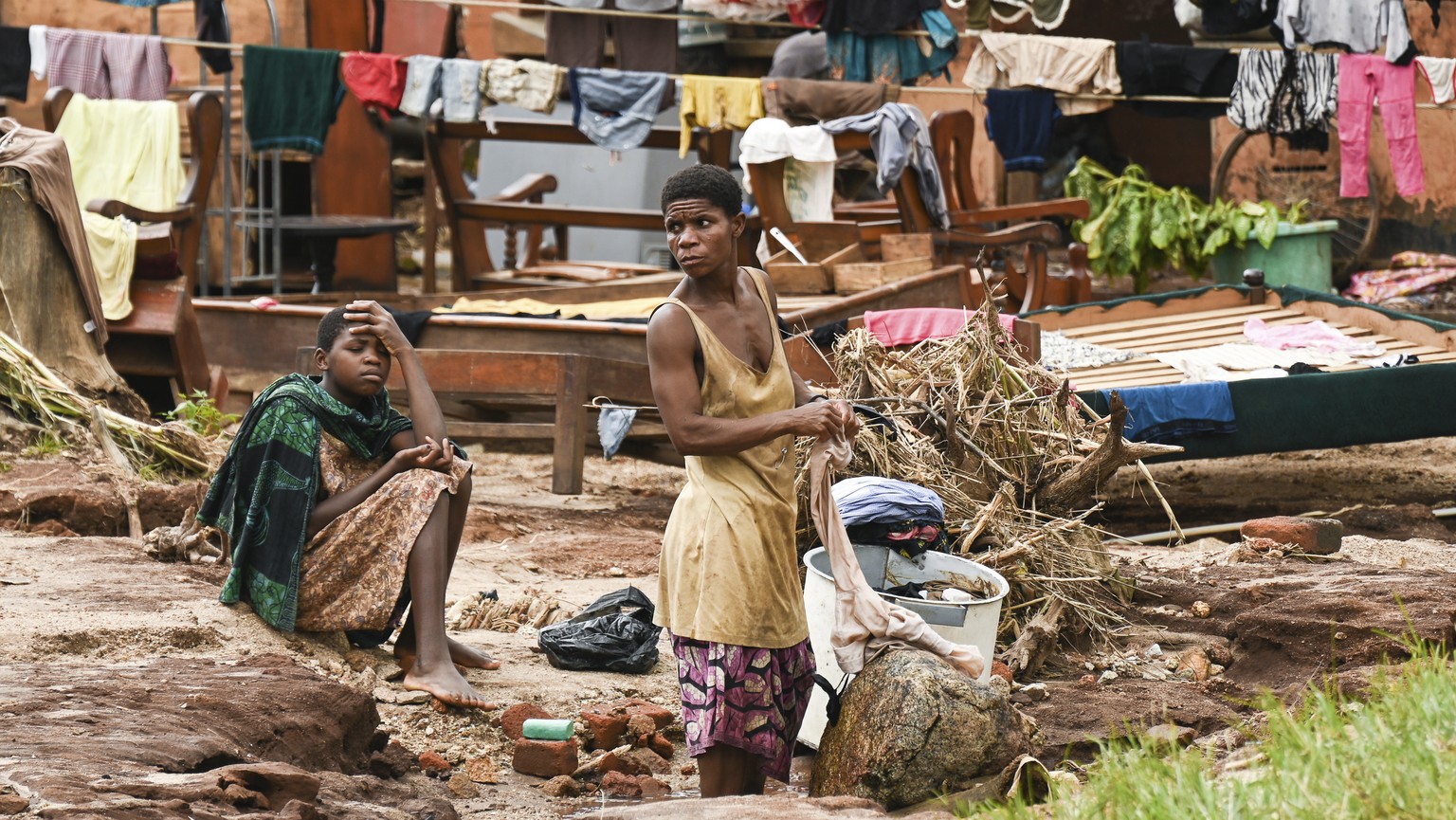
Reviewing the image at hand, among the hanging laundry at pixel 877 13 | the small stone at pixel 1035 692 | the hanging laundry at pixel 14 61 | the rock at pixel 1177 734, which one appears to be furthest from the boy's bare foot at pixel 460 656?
the hanging laundry at pixel 877 13

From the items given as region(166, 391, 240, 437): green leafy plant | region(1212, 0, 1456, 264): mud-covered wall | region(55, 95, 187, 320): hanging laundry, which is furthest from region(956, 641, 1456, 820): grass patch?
Answer: region(1212, 0, 1456, 264): mud-covered wall

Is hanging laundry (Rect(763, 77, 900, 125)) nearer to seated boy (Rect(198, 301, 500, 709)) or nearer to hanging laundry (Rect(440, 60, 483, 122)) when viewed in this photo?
hanging laundry (Rect(440, 60, 483, 122))

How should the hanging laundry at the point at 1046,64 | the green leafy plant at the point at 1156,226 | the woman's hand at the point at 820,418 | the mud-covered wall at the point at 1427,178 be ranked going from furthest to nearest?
1. the mud-covered wall at the point at 1427,178
2. the green leafy plant at the point at 1156,226
3. the hanging laundry at the point at 1046,64
4. the woman's hand at the point at 820,418

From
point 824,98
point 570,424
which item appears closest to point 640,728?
point 570,424

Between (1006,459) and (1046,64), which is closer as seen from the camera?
(1006,459)

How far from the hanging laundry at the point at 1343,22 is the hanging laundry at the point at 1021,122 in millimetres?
1856

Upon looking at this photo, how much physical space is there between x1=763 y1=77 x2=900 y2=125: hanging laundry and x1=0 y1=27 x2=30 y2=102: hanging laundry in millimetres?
5098

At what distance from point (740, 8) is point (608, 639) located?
7793 millimetres

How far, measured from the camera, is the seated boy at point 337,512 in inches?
192

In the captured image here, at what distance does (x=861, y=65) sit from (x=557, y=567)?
255 inches

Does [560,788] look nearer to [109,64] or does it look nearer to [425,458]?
[425,458]

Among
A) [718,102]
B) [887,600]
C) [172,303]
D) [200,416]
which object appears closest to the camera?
[887,600]

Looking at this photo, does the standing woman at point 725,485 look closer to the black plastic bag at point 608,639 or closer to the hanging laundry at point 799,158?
the black plastic bag at point 608,639

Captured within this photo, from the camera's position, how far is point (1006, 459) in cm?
620
